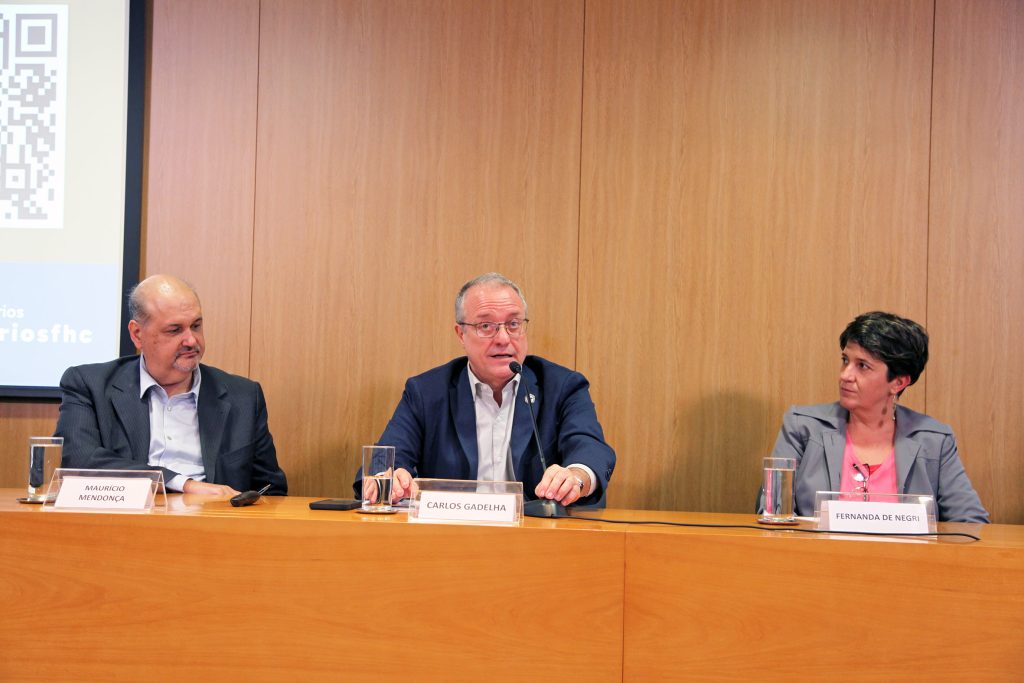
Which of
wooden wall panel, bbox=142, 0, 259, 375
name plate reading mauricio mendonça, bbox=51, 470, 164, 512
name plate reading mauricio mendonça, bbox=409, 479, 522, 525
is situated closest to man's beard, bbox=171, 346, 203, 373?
wooden wall panel, bbox=142, 0, 259, 375

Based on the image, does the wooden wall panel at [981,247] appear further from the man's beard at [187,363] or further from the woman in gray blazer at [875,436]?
the man's beard at [187,363]

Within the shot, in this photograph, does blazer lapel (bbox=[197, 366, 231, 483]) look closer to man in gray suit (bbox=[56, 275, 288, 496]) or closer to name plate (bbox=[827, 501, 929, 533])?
man in gray suit (bbox=[56, 275, 288, 496])

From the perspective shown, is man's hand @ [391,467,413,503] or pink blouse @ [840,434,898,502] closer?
man's hand @ [391,467,413,503]

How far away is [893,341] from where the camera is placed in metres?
2.69

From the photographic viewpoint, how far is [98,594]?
5.54 feet

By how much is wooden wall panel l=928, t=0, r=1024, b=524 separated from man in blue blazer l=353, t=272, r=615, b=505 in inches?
58.1

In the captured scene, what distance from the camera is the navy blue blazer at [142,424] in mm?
2656

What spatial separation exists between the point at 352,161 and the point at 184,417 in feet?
3.73

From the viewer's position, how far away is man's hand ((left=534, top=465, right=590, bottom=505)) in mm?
2045

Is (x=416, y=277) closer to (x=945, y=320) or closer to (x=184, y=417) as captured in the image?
(x=184, y=417)

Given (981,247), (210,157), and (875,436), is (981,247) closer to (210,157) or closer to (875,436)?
(875,436)

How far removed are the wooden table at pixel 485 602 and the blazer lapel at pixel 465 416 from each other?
3.19 feet

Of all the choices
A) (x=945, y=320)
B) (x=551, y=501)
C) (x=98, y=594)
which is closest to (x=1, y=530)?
(x=98, y=594)

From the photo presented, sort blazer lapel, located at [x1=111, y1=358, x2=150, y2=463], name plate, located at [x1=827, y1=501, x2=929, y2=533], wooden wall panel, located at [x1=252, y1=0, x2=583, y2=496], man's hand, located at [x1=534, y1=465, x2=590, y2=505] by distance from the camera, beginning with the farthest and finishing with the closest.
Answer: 1. wooden wall panel, located at [x1=252, y1=0, x2=583, y2=496]
2. blazer lapel, located at [x1=111, y1=358, x2=150, y2=463]
3. man's hand, located at [x1=534, y1=465, x2=590, y2=505]
4. name plate, located at [x1=827, y1=501, x2=929, y2=533]
